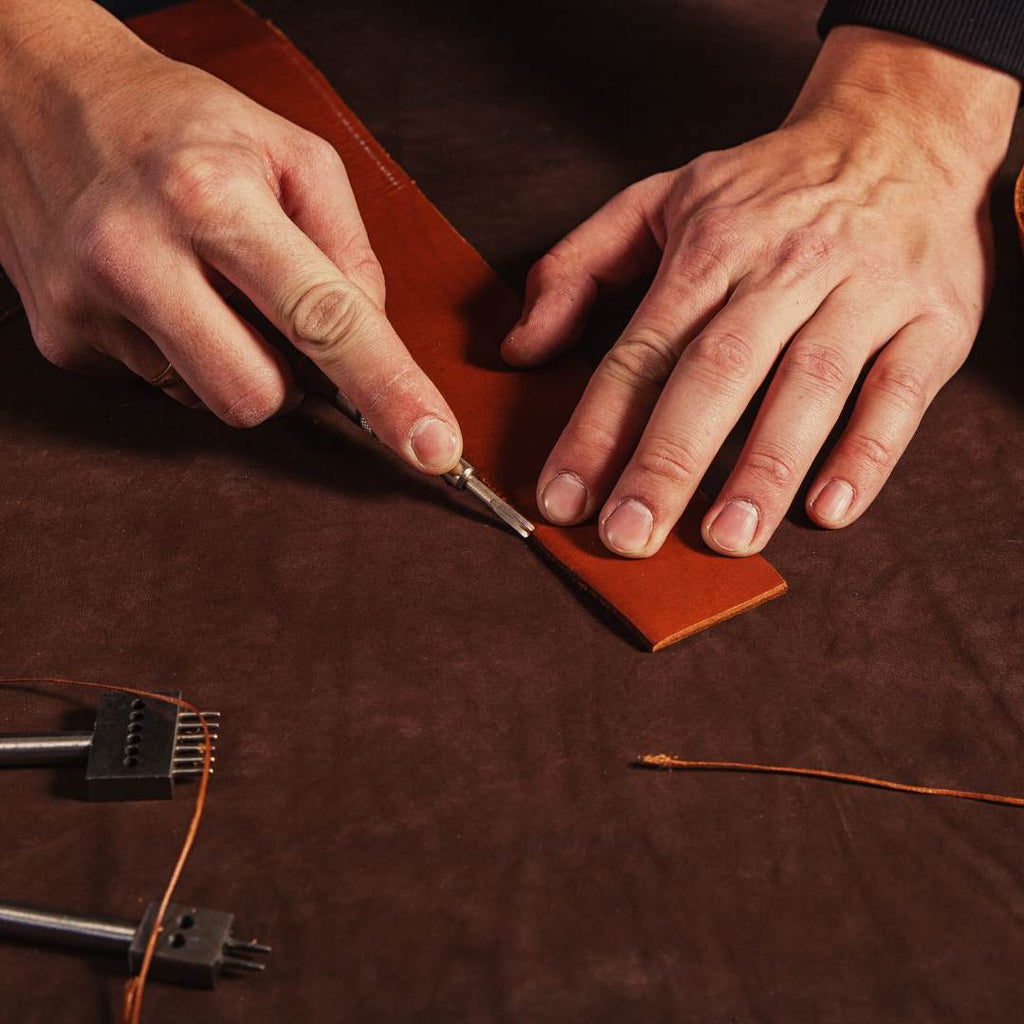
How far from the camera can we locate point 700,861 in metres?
0.80

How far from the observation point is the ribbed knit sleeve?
4.31ft

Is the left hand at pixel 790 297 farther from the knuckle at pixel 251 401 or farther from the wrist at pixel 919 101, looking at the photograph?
the knuckle at pixel 251 401

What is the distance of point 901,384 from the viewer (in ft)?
3.64

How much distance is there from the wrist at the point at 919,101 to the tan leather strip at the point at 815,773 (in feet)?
2.45

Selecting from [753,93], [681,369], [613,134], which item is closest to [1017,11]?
[753,93]

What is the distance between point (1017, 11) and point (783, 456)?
2.21 ft

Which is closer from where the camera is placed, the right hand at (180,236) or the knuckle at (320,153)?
the right hand at (180,236)

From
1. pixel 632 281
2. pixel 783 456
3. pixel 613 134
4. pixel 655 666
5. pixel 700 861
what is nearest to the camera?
pixel 700 861

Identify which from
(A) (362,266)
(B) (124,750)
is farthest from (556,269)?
(B) (124,750)

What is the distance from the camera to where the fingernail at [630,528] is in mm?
1000

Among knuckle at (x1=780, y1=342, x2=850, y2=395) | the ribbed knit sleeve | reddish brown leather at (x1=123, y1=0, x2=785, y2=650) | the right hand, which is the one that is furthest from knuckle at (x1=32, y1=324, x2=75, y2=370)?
the ribbed knit sleeve

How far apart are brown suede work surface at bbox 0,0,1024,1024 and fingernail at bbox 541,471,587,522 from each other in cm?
5

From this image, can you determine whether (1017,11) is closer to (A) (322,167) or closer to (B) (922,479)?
(B) (922,479)

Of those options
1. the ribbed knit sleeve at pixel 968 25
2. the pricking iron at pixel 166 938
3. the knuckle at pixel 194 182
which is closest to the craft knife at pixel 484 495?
the knuckle at pixel 194 182
